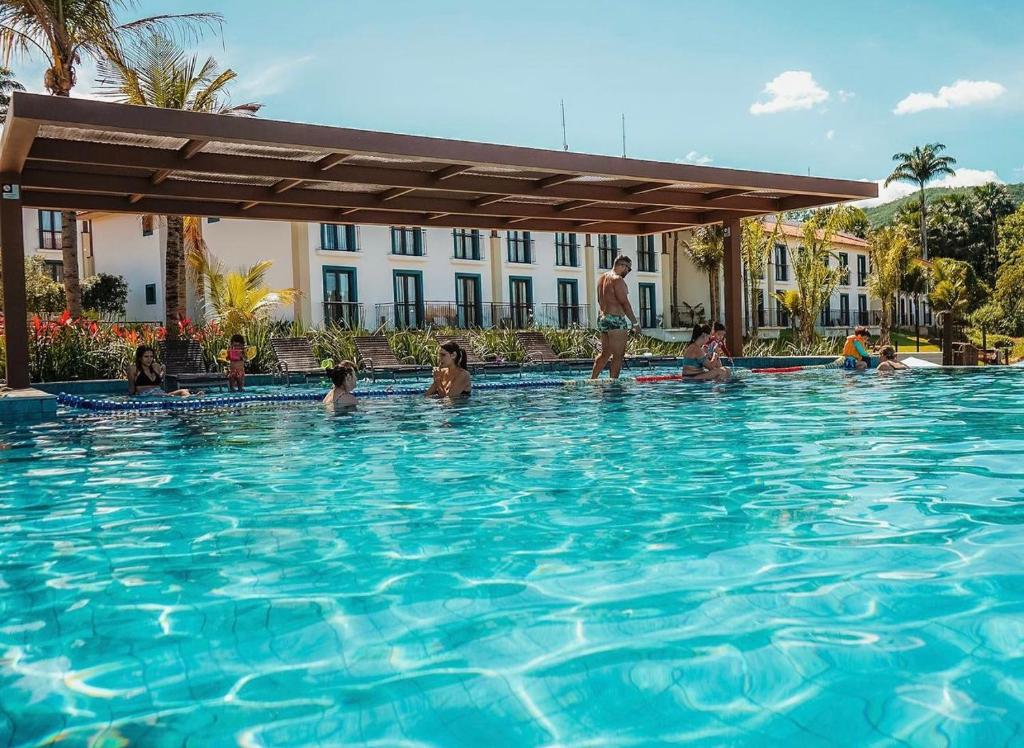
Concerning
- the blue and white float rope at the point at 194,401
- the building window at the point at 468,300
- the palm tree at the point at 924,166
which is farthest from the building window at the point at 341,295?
the palm tree at the point at 924,166

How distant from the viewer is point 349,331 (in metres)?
19.5

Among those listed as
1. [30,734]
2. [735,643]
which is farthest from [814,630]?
[30,734]

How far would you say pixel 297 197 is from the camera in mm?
13344

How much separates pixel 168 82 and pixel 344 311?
36.5 feet

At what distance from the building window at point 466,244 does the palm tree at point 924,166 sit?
3993cm

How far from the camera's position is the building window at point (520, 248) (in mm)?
35406

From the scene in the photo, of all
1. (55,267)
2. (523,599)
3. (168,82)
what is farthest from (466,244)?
(523,599)

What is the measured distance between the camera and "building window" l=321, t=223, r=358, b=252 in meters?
30.4

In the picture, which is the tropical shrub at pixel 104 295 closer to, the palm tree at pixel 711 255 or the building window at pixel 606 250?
the building window at pixel 606 250

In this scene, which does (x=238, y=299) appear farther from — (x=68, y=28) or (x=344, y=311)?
(x=344, y=311)

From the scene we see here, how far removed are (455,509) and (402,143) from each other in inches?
274

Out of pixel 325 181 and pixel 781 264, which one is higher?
pixel 781 264

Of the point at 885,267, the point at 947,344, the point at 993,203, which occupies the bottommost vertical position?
the point at 947,344

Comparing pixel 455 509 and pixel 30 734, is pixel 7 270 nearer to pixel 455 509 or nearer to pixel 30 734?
pixel 455 509
